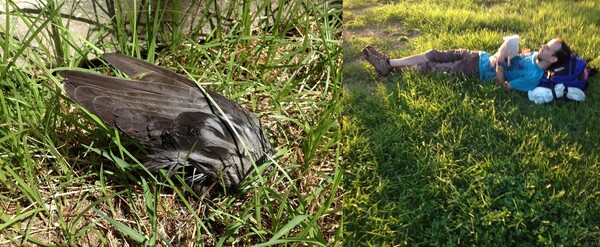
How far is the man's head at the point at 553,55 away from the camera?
1.19m

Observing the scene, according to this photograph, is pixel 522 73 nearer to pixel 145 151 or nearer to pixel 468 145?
pixel 468 145

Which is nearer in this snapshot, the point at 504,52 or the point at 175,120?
the point at 504,52

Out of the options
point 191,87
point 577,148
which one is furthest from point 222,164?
point 577,148

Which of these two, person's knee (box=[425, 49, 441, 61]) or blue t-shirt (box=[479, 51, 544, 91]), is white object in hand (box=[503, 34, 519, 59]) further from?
person's knee (box=[425, 49, 441, 61])

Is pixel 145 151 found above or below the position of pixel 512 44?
below

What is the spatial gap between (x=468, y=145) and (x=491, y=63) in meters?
0.14

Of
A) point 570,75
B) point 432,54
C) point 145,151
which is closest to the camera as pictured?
point 570,75

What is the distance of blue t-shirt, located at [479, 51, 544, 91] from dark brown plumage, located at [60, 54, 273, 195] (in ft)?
1.47

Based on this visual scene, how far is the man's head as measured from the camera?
119 centimetres

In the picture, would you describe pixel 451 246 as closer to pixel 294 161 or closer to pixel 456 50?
pixel 456 50

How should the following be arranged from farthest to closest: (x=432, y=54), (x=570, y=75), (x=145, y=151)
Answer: (x=145, y=151) < (x=432, y=54) < (x=570, y=75)

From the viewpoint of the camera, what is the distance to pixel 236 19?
Answer: 1788mm

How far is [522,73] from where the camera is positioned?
120cm

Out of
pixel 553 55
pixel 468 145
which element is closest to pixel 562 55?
pixel 553 55
